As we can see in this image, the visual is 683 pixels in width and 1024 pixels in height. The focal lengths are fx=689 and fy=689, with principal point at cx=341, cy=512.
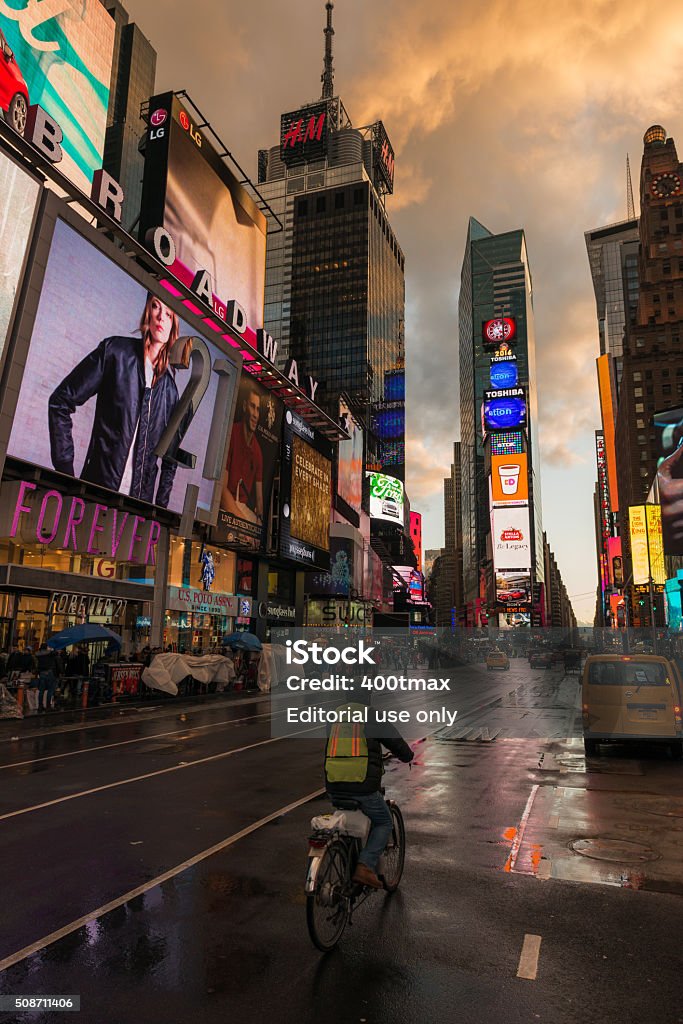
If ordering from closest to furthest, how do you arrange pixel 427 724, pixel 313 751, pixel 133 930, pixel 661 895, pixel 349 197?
pixel 133 930
pixel 661 895
pixel 313 751
pixel 427 724
pixel 349 197

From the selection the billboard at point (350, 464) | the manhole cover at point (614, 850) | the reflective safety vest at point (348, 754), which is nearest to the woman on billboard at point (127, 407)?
the reflective safety vest at point (348, 754)

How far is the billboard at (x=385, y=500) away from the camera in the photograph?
112m

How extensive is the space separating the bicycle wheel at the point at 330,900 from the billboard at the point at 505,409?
142581mm

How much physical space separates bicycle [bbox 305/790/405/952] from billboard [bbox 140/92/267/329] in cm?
4081

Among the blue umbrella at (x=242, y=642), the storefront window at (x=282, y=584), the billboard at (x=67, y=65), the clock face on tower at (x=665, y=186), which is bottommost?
Result: the blue umbrella at (x=242, y=642)

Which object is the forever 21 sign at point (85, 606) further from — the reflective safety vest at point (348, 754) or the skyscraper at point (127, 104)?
the skyscraper at point (127, 104)

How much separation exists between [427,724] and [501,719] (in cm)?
266

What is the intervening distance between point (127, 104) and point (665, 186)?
112174mm

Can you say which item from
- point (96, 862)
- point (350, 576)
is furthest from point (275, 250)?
point (96, 862)

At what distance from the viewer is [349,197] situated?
17050cm

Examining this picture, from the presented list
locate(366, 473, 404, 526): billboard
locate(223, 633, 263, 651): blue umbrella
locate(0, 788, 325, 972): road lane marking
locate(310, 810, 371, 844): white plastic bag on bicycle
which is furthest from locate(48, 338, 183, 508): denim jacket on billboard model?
locate(366, 473, 404, 526): billboard

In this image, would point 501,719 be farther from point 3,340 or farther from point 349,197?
point 349,197

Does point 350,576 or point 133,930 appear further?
point 350,576

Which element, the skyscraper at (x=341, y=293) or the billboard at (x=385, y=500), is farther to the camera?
the skyscraper at (x=341, y=293)
